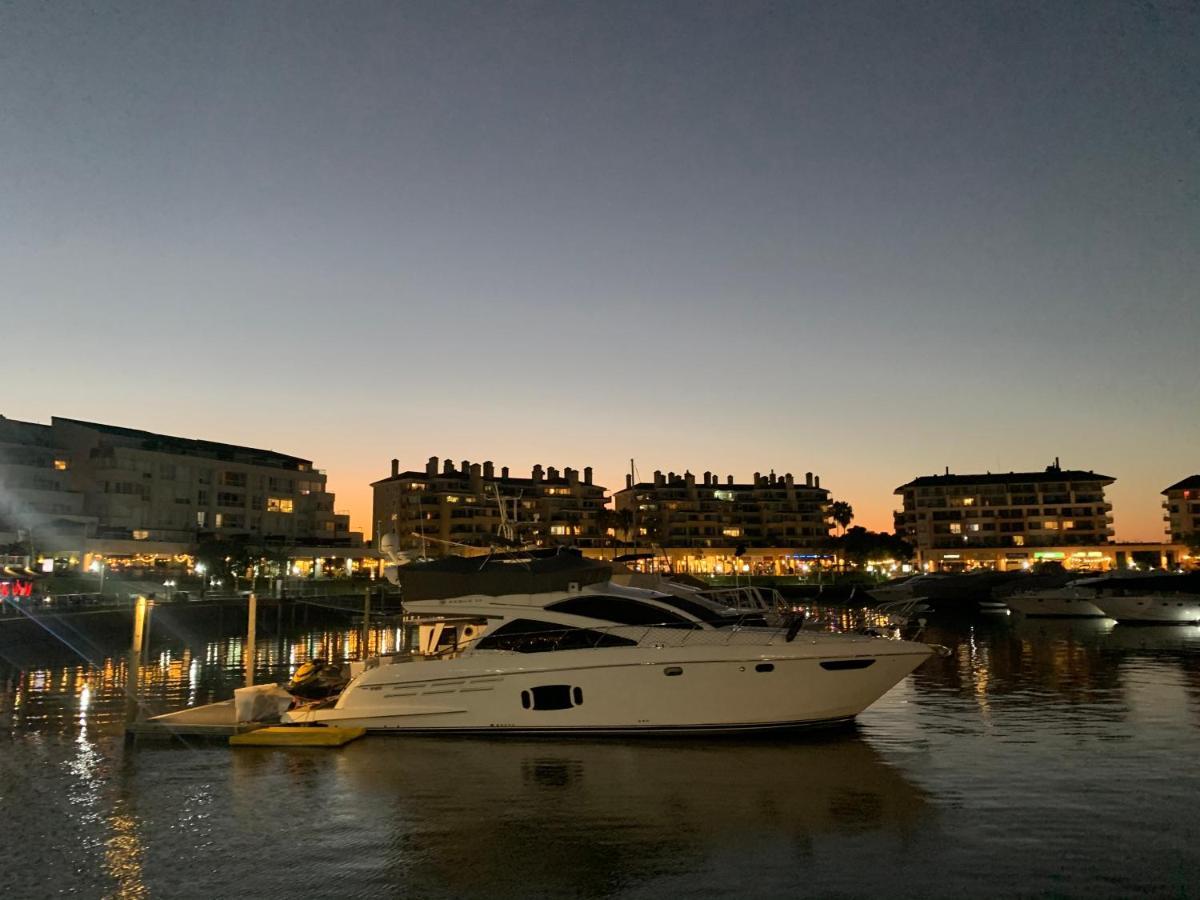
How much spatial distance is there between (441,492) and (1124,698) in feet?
384

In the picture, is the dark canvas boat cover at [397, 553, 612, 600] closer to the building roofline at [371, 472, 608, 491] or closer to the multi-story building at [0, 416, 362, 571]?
the multi-story building at [0, 416, 362, 571]

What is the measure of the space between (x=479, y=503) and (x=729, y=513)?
129ft

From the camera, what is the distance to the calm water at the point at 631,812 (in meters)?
9.13

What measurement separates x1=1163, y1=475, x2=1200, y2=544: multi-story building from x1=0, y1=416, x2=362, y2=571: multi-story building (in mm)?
122681

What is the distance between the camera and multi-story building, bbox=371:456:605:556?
431 ft

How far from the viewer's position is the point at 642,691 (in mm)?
15672

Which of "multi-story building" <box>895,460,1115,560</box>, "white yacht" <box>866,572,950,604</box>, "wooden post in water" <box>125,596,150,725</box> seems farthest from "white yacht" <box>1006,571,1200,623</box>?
"multi-story building" <box>895,460,1115,560</box>

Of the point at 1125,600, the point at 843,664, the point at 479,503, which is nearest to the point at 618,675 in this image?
the point at 843,664

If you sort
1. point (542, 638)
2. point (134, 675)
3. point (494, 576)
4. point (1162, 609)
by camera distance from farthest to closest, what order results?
point (1162, 609)
point (494, 576)
point (134, 675)
point (542, 638)

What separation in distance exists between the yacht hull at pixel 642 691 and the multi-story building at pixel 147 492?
64075 mm

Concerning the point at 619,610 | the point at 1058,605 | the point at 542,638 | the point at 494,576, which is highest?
the point at 494,576

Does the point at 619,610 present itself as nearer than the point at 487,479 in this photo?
Yes

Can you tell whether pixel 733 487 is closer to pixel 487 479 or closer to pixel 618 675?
pixel 487 479

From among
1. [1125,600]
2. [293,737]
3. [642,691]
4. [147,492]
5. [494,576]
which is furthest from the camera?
[147,492]
